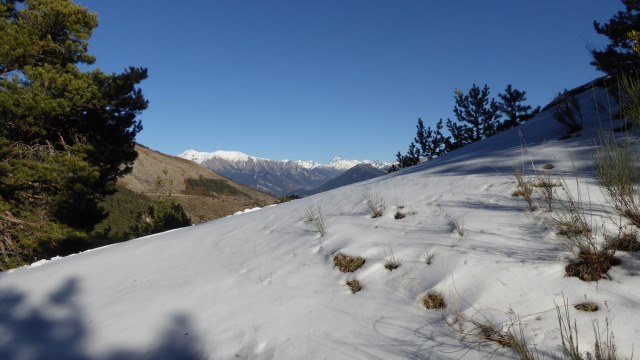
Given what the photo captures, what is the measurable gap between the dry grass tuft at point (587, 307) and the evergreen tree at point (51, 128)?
13.7m

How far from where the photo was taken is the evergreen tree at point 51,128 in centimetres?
1121

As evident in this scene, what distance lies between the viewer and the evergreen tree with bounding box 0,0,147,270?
1121 centimetres

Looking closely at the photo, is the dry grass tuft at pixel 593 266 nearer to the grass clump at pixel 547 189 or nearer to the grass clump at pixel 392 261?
the grass clump at pixel 547 189

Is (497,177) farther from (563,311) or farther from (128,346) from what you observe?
(128,346)

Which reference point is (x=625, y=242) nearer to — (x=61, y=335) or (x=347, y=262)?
(x=347, y=262)

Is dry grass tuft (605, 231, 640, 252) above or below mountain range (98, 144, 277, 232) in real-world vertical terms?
below

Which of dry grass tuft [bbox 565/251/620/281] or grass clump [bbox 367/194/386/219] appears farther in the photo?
grass clump [bbox 367/194/386/219]

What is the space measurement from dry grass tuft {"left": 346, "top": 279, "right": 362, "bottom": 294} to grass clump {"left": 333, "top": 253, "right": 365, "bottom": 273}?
0.63 ft

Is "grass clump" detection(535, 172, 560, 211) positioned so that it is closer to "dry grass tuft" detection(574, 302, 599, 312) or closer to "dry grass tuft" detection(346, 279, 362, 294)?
"dry grass tuft" detection(574, 302, 599, 312)

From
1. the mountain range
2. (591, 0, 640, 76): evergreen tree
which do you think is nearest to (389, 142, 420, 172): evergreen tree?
(591, 0, 640, 76): evergreen tree

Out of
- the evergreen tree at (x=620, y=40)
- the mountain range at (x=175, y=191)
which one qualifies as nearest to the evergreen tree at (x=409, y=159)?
the evergreen tree at (x=620, y=40)

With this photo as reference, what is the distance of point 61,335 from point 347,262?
2.70 metres

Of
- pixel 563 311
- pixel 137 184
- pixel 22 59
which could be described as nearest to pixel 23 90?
pixel 22 59

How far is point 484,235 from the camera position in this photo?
10.6 ft
